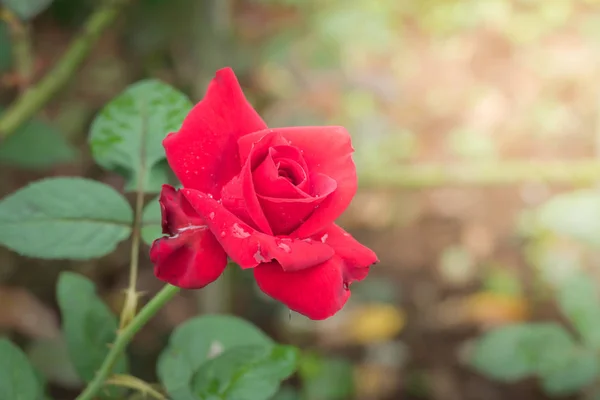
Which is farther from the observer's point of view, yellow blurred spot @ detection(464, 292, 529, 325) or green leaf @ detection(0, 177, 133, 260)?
yellow blurred spot @ detection(464, 292, 529, 325)

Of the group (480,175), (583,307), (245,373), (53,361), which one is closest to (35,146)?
(53,361)

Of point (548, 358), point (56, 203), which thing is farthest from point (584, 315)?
point (56, 203)

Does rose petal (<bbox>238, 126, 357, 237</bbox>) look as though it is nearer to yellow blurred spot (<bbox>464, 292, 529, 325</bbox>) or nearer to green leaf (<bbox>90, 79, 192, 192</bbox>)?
green leaf (<bbox>90, 79, 192, 192</bbox>)

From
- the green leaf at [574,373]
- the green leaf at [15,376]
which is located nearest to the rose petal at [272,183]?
the green leaf at [15,376]

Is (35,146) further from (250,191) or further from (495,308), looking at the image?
(495,308)

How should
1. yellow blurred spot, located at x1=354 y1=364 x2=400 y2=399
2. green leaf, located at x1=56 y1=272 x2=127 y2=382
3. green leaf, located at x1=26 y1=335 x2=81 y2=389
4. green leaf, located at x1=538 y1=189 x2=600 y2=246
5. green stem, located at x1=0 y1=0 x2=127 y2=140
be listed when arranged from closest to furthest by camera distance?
green leaf, located at x1=56 y1=272 x2=127 y2=382 < green stem, located at x1=0 y1=0 x2=127 y2=140 < green leaf, located at x1=26 y1=335 x2=81 y2=389 < green leaf, located at x1=538 y1=189 x2=600 y2=246 < yellow blurred spot, located at x1=354 y1=364 x2=400 y2=399

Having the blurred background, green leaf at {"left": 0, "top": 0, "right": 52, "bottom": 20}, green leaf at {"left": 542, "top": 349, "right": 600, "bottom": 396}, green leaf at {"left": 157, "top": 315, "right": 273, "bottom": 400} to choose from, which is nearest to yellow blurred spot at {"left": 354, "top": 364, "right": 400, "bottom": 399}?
the blurred background

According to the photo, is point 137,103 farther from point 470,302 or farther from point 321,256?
point 470,302
